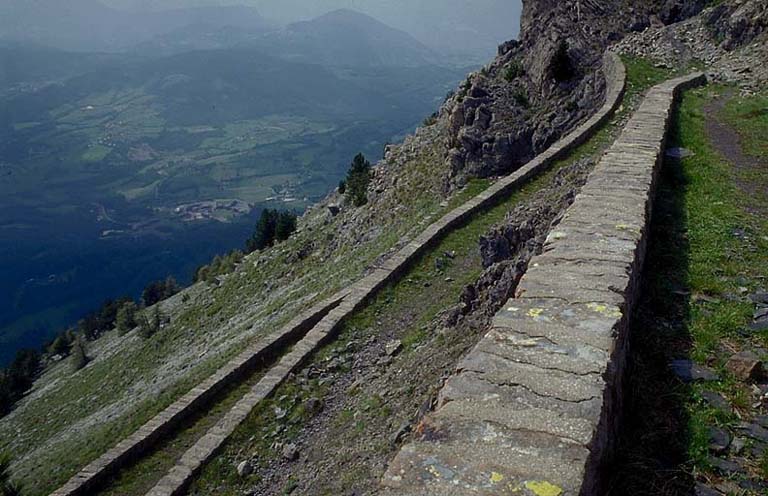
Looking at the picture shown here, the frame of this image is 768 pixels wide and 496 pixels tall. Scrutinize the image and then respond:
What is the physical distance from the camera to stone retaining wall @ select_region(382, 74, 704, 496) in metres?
3.41

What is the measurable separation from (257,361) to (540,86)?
1687cm

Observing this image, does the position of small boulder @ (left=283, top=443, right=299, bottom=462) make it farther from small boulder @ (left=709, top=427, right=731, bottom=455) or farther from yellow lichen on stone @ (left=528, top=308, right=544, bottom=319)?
small boulder @ (left=709, top=427, right=731, bottom=455)

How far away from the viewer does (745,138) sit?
13.4 metres

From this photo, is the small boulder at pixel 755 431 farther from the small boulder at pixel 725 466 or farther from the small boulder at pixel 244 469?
the small boulder at pixel 244 469

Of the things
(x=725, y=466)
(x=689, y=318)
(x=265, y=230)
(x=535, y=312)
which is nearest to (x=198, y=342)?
(x=689, y=318)

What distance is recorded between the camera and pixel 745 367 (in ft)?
16.8

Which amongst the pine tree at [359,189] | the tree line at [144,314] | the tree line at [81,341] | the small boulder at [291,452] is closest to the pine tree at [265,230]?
the tree line at [144,314]

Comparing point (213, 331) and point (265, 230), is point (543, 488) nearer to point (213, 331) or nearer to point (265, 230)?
point (213, 331)

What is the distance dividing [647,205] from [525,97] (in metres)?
18.0

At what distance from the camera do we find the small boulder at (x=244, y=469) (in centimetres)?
927

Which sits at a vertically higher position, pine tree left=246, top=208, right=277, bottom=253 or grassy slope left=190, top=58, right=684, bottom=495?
grassy slope left=190, top=58, right=684, bottom=495

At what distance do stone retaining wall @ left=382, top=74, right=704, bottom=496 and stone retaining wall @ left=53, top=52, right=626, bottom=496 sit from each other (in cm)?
651

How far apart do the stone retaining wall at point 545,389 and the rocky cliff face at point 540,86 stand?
52.5 ft

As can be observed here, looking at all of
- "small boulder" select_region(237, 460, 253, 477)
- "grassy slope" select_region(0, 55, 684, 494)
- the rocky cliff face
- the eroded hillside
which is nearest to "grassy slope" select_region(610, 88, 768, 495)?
the eroded hillside
